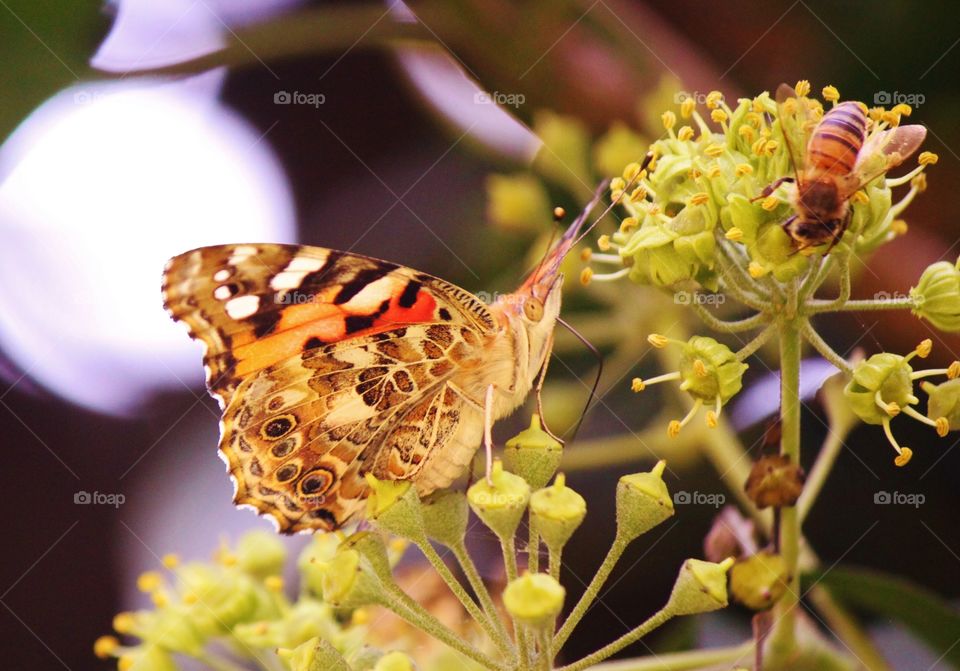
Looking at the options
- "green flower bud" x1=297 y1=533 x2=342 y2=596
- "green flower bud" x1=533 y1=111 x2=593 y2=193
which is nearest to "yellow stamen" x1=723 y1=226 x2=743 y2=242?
"green flower bud" x1=533 y1=111 x2=593 y2=193

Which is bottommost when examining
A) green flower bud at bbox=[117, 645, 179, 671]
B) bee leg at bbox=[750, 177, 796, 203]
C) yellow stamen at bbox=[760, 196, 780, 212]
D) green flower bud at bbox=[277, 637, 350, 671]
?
green flower bud at bbox=[117, 645, 179, 671]

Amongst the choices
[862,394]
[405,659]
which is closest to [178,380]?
[405,659]

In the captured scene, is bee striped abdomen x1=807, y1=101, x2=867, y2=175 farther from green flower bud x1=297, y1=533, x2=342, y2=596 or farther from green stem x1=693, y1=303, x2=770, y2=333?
green flower bud x1=297, y1=533, x2=342, y2=596

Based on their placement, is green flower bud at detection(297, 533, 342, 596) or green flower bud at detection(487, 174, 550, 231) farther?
green flower bud at detection(487, 174, 550, 231)

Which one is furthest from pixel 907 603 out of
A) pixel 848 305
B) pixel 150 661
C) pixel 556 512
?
pixel 150 661

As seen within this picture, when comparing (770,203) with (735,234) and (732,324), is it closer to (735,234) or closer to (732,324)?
(735,234)

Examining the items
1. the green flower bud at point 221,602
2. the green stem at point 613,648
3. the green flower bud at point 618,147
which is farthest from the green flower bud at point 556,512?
the green flower bud at point 618,147

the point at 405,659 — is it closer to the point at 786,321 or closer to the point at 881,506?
the point at 786,321
